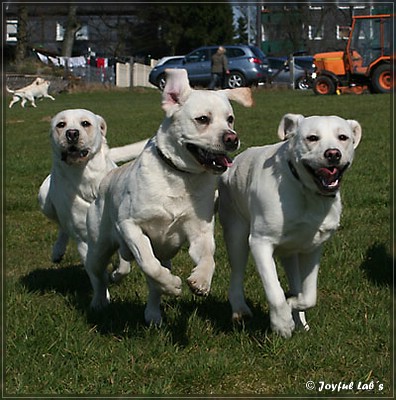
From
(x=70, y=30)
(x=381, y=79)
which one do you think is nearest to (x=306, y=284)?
(x=381, y=79)

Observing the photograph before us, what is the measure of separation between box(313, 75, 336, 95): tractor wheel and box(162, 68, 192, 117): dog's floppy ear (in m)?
22.1

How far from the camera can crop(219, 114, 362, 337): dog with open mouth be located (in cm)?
410

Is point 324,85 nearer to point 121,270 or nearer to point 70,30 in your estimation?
point 70,30

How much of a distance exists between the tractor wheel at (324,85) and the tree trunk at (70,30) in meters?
9.38

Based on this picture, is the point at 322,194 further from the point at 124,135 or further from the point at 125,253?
the point at 124,135

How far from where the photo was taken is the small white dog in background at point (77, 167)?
227 inches

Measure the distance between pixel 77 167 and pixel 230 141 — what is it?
6.51ft

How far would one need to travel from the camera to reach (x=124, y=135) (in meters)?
15.9

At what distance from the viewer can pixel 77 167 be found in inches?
231

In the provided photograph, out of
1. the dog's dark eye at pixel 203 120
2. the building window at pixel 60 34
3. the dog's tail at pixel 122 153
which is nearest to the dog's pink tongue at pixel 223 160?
the dog's dark eye at pixel 203 120

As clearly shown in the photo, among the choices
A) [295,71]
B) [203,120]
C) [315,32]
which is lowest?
[203,120]

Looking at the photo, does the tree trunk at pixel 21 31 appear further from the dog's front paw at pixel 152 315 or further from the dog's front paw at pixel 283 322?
the dog's front paw at pixel 283 322

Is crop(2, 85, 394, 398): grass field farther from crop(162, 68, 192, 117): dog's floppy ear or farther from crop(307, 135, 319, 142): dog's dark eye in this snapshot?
crop(162, 68, 192, 117): dog's floppy ear

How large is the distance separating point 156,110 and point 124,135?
20.4 ft
